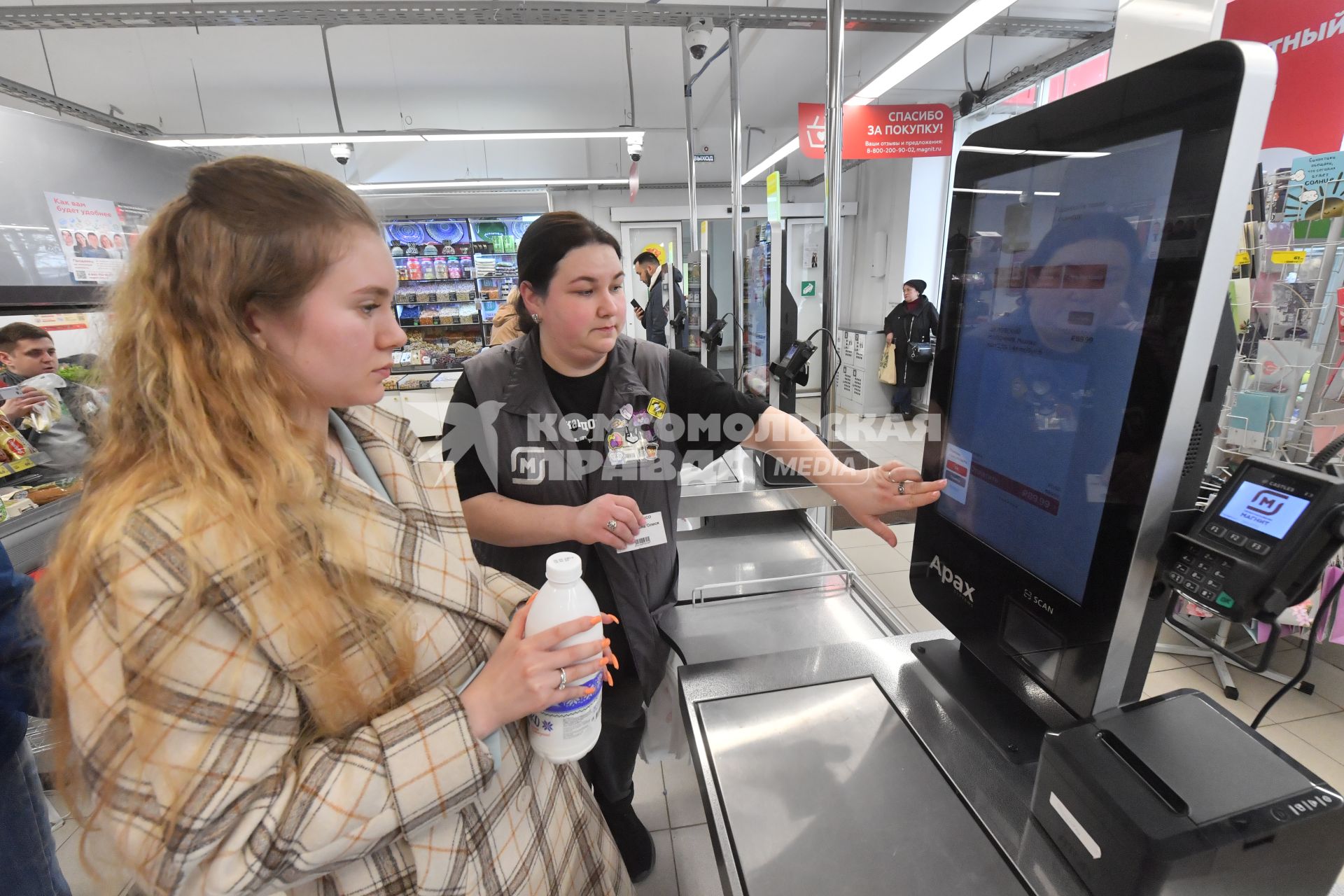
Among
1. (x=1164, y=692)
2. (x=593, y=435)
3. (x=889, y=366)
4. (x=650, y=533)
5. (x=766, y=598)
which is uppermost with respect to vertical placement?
(x=593, y=435)

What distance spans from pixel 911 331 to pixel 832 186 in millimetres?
5474

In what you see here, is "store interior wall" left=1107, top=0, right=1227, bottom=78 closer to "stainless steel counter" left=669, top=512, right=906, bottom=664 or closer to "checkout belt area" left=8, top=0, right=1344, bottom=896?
"checkout belt area" left=8, top=0, right=1344, bottom=896

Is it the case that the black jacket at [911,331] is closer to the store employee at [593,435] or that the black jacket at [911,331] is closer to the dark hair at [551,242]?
the store employee at [593,435]

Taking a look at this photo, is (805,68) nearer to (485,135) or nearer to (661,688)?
(485,135)

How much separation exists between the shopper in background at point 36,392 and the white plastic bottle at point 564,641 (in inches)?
75.7

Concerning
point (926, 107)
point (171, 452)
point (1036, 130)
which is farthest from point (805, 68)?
point (171, 452)

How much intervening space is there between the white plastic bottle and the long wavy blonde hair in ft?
0.68

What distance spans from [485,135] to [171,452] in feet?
17.5

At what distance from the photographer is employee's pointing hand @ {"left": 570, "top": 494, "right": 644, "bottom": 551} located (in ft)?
3.94

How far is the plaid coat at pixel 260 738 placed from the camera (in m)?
0.58

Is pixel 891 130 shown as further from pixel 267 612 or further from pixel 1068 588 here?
pixel 267 612

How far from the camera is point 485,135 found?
513 centimetres

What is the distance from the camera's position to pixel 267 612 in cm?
65

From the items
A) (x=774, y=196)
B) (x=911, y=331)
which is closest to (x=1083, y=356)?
(x=774, y=196)
